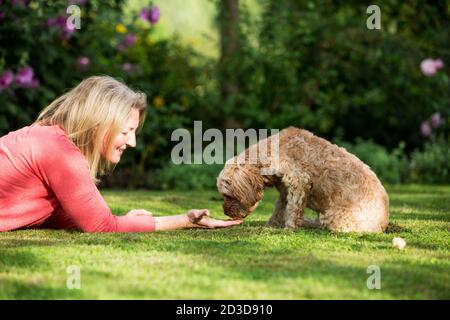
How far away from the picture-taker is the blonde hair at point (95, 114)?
5430mm

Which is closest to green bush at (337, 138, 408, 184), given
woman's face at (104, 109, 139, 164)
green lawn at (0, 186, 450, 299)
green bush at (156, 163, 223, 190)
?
green bush at (156, 163, 223, 190)

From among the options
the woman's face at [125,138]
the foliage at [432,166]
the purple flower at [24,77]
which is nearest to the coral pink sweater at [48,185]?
the woman's face at [125,138]

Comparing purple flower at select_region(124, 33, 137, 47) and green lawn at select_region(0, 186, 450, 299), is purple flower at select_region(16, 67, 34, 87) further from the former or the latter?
green lawn at select_region(0, 186, 450, 299)

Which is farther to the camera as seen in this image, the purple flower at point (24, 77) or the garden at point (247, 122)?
the purple flower at point (24, 77)

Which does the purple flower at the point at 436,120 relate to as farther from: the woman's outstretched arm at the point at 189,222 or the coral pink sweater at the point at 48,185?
the coral pink sweater at the point at 48,185

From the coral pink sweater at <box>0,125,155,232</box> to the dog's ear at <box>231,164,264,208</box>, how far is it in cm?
67

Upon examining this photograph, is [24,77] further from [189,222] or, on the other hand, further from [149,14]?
[189,222]

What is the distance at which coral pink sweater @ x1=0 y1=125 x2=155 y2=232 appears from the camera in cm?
527

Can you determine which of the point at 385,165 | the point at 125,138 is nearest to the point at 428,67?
the point at 385,165

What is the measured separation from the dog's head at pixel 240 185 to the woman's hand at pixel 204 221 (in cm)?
11

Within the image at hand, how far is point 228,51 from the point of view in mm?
12680
